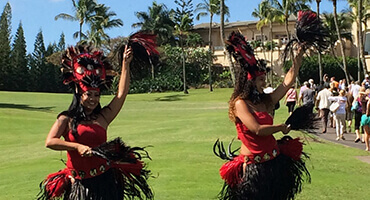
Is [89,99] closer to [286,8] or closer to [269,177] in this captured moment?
[269,177]

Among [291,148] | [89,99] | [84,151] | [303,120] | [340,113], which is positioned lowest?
[340,113]

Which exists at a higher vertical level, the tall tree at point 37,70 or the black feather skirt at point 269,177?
the tall tree at point 37,70

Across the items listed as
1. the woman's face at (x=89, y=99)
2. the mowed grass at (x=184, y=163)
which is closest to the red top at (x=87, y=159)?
the woman's face at (x=89, y=99)

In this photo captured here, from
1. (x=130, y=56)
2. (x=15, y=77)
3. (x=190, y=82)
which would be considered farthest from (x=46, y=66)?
(x=130, y=56)

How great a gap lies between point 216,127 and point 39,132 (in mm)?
7448

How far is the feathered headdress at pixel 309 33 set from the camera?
4941 mm

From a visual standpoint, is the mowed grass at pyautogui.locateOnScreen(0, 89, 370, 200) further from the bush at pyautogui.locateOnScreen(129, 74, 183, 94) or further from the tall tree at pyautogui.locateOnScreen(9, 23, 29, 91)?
the tall tree at pyautogui.locateOnScreen(9, 23, 29, 91)

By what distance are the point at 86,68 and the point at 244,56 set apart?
59.9 inches

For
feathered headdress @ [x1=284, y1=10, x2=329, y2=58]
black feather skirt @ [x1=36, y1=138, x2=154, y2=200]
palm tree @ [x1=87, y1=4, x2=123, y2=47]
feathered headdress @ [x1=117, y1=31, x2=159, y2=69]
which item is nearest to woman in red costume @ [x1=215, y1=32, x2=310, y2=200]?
feathered headdress @ [x1=284, y1=10, x2=329, y2=58]

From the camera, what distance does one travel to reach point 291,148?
4.63 metres

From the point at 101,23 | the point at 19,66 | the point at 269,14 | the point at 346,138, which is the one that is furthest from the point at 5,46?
the point at 346,138

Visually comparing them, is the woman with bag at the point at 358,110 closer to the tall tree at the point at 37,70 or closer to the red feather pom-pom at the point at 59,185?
the red feather pom-pom at the point at 59,185

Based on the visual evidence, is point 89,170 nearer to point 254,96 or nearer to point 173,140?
point 254,96

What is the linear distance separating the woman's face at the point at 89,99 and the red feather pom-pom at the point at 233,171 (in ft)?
4.77
